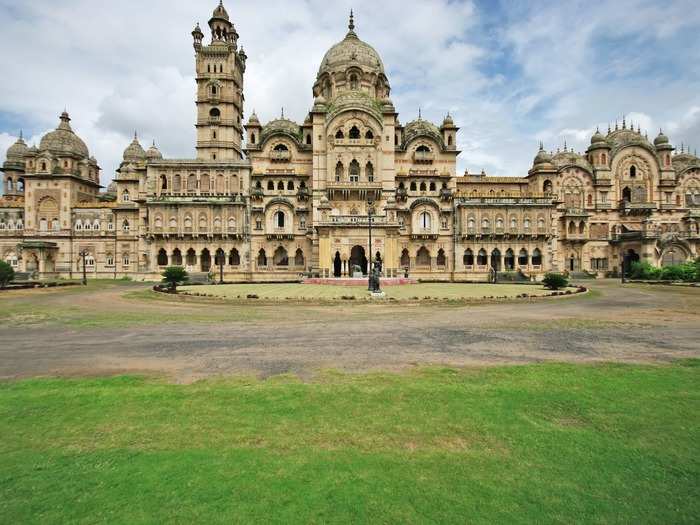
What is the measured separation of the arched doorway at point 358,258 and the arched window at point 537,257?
2137cm

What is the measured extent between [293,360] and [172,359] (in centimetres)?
277

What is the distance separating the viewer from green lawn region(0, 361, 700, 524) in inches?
119

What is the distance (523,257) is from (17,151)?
73.8m

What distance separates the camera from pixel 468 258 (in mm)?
43844

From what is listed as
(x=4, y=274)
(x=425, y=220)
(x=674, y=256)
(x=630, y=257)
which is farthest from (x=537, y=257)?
(x=4, y=274)

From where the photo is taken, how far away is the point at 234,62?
4653 cm

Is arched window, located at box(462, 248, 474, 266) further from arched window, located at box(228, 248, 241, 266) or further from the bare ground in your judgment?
the bare ground

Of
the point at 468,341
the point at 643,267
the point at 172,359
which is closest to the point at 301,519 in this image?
the point at 172,359

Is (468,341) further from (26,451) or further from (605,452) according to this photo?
(26,451)

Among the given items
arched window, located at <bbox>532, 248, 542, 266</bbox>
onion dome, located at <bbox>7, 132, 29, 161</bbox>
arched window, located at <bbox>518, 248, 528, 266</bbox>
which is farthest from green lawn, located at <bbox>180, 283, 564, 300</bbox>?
onion dome, located at <bbox>7, 132, 29, 161</bbox>

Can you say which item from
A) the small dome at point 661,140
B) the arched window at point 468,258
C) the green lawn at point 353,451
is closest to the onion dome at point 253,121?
the arched window at point 468,258

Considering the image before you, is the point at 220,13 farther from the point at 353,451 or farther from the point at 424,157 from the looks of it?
the point at 353,451

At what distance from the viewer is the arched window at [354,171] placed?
1636 inches

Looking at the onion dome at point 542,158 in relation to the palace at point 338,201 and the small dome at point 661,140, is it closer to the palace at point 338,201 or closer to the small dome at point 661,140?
the palace at point 338,201
